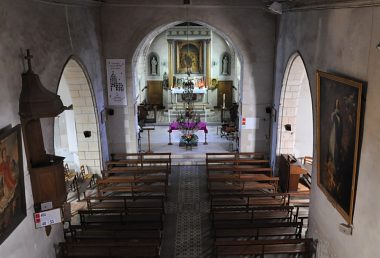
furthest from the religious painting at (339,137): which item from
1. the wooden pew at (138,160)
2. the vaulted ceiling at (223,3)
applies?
the wooden pew at (138,160)

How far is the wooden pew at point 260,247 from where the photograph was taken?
8203 mm

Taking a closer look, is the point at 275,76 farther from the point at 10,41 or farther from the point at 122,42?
the point at 10,41

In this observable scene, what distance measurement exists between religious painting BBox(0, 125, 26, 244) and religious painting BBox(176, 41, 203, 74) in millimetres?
17037

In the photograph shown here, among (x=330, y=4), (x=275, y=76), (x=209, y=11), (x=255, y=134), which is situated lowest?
(x=255, y=134)

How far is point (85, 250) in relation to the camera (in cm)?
827

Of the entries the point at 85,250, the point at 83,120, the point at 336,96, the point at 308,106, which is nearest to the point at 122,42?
the point at 83,120

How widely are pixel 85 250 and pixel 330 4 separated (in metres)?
7.42

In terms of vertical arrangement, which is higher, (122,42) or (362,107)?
(122,42)

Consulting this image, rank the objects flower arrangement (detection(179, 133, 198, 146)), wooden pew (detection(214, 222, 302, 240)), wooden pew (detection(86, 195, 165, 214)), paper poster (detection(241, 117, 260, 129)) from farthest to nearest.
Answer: flower arrangement (detection(179, 133, 198, 146)), paper poster (detection(241, 117, 260, 129)), wooden pew (detection(86, 195, 165, 214)), wooden pew (detection(214, 222, 302, 240))

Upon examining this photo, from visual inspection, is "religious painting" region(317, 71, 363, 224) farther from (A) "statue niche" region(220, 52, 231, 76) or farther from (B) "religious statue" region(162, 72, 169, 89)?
(B) "religious statue" region(162, 72, 169, 89)

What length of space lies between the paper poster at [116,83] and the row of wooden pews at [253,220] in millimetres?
4920

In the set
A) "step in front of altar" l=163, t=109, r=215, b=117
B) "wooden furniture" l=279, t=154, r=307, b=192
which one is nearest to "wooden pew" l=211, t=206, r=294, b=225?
A: "wooden furniture" l=279, t=154, r=307, b=192

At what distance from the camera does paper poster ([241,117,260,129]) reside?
14.9m

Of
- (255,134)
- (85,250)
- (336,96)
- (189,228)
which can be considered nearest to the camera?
(336,96)
